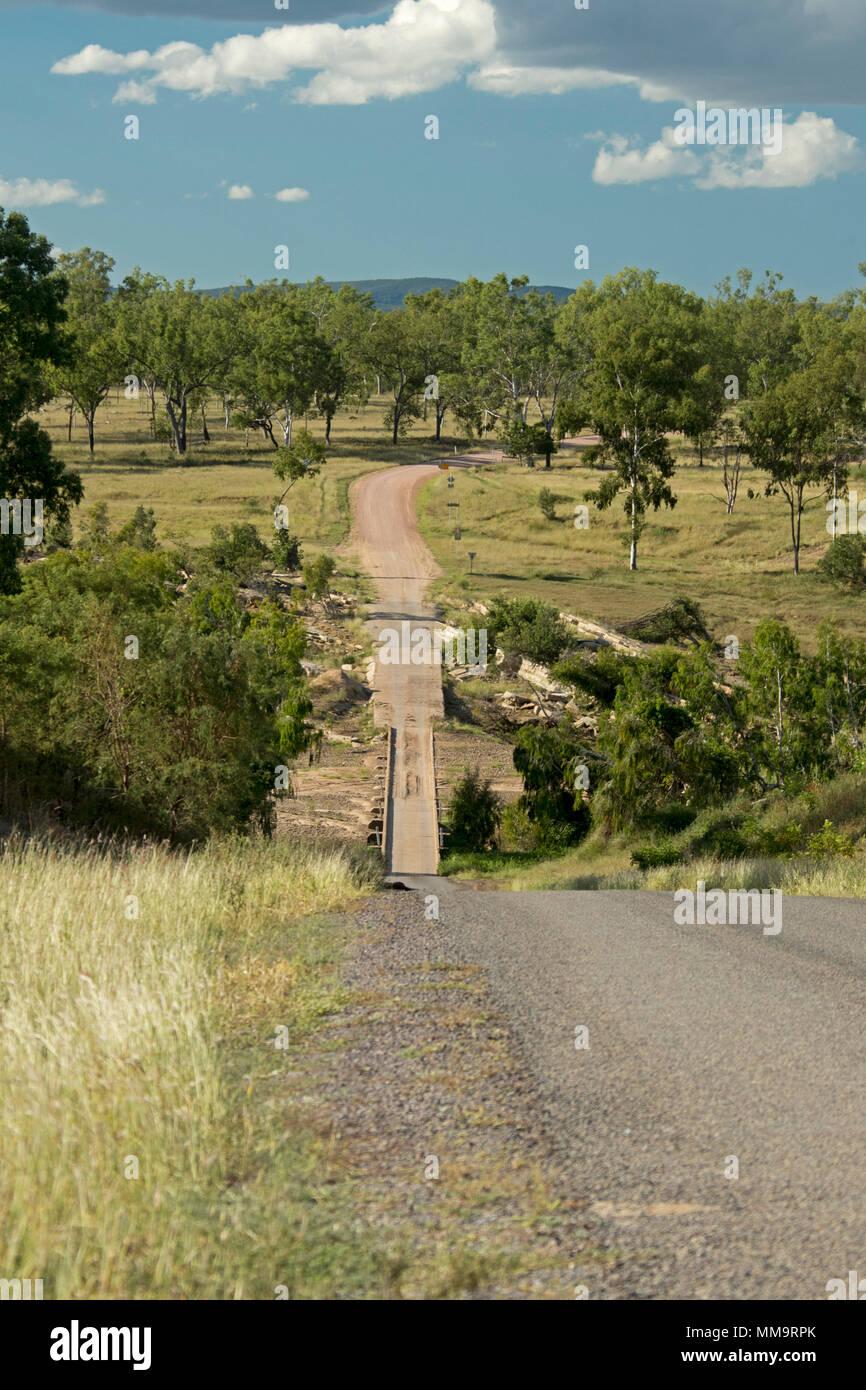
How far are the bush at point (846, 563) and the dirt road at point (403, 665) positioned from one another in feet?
66.5

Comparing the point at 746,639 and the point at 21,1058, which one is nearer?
the point at 21,1058

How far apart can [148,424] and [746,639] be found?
241 ft

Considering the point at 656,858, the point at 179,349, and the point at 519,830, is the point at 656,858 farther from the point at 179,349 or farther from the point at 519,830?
the point at 179,349

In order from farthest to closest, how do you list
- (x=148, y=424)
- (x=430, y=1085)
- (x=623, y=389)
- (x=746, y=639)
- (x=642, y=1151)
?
(x=148, y=424) → (x=623, y=389) → (x=746, y=639) → (x=430, y=1085) → (x=642, y=1151)

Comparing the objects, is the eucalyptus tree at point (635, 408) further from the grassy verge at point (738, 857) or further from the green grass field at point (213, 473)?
the grassy verge at point (738, 857)

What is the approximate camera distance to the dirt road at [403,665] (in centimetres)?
2806

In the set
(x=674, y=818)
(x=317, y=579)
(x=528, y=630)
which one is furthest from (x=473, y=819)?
(x=317, y=579)

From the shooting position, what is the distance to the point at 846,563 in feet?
197

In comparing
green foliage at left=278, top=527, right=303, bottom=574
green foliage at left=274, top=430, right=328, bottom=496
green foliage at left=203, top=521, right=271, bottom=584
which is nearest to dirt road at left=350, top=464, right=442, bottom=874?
green foliage at left=278, top=527, right=303, bottom=574

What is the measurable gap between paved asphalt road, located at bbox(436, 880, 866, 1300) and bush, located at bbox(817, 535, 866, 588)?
2045 inches
